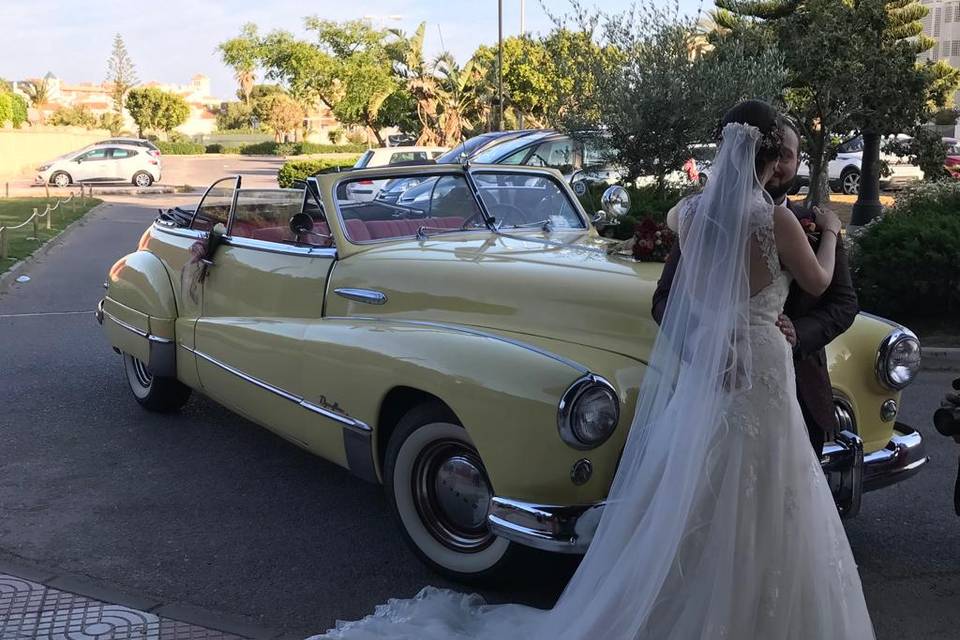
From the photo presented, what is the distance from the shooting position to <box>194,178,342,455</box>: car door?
184 inches

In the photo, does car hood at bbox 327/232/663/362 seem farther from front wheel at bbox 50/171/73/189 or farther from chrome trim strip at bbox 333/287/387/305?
front wheel at bbox 50/171/73/189

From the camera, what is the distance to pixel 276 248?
531cm

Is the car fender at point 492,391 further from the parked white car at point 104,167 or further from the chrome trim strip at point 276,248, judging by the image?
the parked white car at point 104,167

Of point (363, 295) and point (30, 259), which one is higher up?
point (363, 295)

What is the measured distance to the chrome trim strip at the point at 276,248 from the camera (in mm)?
4961

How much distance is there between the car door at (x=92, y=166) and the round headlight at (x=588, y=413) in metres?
31.2

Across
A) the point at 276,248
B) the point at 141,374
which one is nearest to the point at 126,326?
the point at 141,374

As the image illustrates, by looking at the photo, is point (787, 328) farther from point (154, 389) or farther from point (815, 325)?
point (154, 389)

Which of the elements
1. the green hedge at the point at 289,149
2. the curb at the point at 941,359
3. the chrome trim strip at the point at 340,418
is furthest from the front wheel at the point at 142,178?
the chrome trim strip at the point at 340,418

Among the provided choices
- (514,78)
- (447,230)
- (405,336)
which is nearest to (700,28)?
→ (447,230)

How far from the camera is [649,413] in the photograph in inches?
123

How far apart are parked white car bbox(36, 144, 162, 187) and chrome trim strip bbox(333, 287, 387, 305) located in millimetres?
29215

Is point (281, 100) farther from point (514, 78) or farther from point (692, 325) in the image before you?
point (692, 325)

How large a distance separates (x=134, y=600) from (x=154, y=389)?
8.86 ft
